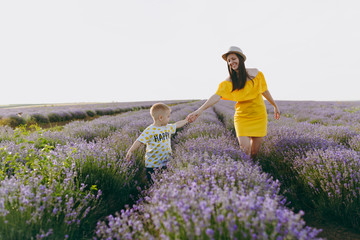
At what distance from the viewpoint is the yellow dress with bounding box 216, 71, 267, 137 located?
10.4ft

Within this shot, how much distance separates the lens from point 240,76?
307 cm

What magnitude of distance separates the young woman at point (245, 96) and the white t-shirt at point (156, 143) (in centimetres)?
46

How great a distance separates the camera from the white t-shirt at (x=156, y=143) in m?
2.70

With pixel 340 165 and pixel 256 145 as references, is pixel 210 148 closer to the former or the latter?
pixel 256 145

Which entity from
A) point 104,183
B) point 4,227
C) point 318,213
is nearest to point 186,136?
point 104,183

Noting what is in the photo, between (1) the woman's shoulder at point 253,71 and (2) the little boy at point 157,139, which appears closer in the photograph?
(2) the little boy at point 157,139

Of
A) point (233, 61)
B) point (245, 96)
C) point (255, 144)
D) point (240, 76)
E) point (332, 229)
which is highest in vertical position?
point (233, 61)

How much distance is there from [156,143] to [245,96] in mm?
1473

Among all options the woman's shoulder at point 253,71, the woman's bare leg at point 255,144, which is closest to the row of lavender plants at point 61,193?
the woman's bare leg at point 255,144

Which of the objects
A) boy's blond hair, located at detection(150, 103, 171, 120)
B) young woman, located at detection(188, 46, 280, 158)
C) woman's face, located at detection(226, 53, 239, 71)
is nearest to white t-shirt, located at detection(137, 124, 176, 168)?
boy's blond hair, located at detection(150, 103, 171, 120)

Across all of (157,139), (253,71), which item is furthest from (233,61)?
(157,139)

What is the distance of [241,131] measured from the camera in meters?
3.30

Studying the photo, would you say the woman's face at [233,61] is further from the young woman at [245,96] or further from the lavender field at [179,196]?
the lavender field at [179,196]

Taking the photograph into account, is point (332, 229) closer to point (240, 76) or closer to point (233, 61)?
point (240, 76)
